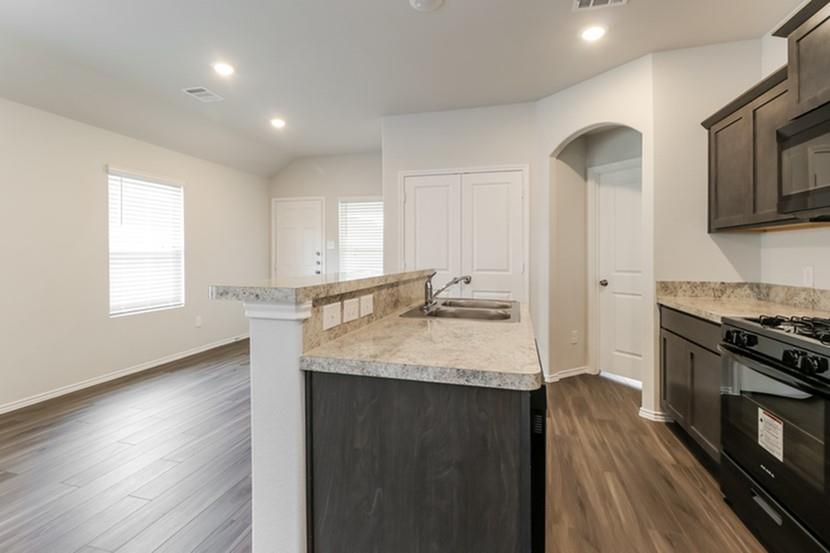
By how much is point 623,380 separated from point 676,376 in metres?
1.38

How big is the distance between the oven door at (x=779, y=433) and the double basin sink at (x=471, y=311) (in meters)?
1.04

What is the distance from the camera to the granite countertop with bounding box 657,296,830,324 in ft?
6.98

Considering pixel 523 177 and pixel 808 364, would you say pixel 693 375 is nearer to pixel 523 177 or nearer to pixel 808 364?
pixel 808 364

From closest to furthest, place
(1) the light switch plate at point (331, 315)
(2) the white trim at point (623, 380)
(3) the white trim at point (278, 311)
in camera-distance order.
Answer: (3) the white trim at point (278, 311) < (1) the light switch plate at point (331, 315) < (2) the white trim at point (623, 380)

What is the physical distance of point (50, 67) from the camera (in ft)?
10.2

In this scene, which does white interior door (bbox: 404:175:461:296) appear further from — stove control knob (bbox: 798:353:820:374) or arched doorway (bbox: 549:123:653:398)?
stove control knob (bbox: 798:353:820:374)

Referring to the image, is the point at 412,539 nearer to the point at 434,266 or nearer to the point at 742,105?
the point at 742,105

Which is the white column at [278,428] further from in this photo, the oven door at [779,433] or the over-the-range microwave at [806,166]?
the over-the-range microwave at [806,166]

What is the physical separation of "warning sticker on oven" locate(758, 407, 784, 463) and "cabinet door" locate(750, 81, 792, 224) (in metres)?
1.14

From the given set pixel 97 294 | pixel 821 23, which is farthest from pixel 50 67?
pixel 821 23

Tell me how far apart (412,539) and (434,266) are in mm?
3354

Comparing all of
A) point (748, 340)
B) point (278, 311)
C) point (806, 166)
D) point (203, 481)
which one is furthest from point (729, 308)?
point (203, 481)

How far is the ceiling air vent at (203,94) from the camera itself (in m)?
3.67

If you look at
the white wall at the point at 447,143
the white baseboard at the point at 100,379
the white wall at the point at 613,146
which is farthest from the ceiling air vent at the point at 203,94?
the white wall at the point at 613,146
